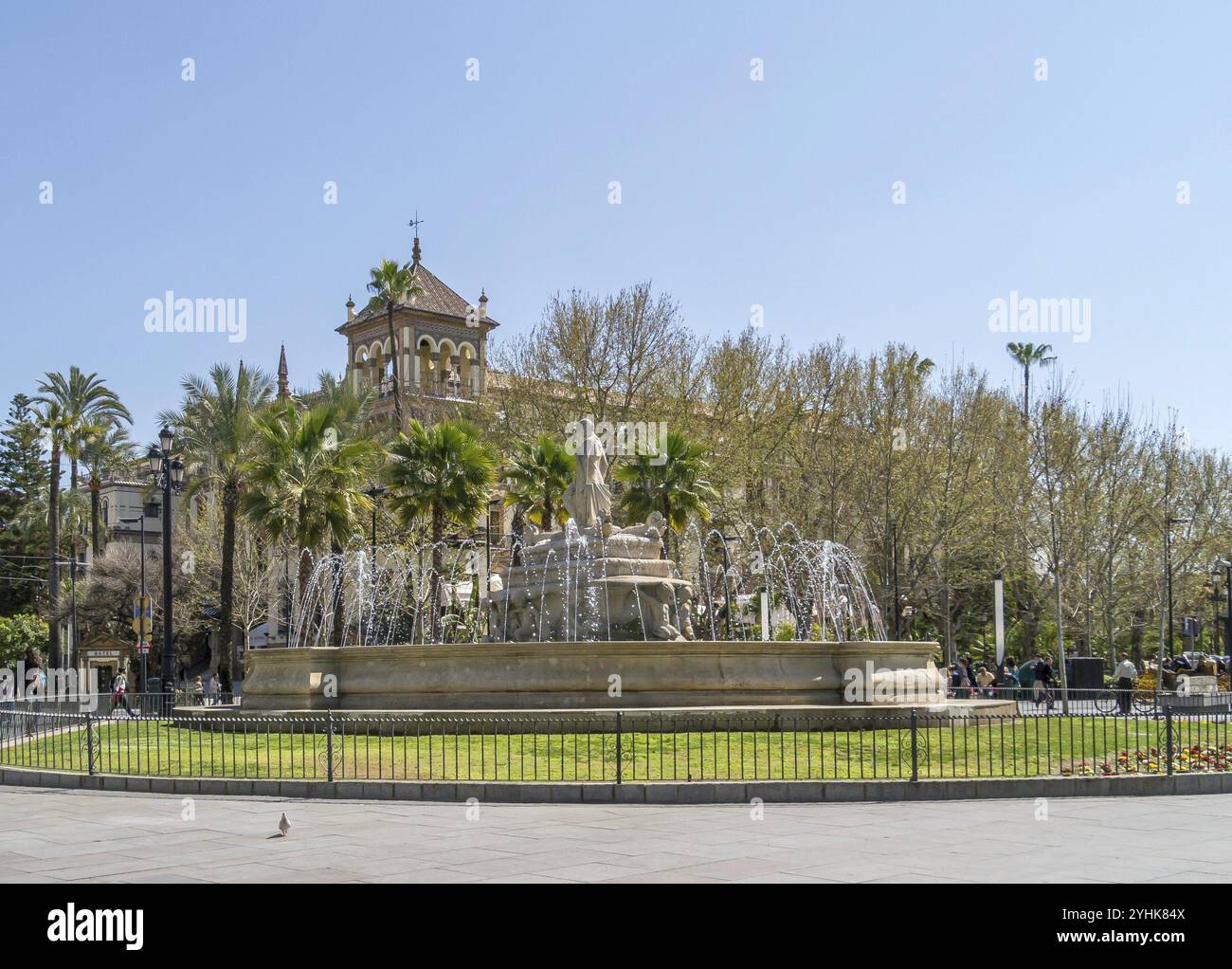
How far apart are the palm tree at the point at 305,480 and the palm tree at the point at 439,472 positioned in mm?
1040

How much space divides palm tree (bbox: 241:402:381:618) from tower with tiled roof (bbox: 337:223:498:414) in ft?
105

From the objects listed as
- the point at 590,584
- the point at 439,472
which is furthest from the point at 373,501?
the point at 590,584

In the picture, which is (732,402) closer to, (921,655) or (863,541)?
(863,541)

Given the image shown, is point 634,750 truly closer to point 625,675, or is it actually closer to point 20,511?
point 625,675

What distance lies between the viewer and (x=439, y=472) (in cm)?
3572

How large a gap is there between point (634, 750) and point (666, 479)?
66.1 ft

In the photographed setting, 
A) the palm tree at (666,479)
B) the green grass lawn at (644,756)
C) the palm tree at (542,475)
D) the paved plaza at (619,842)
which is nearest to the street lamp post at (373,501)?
the palm tree at (542,475)

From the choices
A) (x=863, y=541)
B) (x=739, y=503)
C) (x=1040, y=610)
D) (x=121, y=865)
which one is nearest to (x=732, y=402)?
(x=739, y=503)

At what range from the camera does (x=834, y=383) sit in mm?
43531

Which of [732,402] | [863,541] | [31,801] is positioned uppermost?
[732,402]

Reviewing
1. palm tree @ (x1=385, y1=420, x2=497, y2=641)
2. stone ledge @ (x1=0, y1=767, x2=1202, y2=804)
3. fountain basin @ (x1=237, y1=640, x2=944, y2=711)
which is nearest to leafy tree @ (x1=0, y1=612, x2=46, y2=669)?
palm tree @ (x1=385, y1=420, x2=497, y2=641)

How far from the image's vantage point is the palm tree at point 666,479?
35531 millimetres

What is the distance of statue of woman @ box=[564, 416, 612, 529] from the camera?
984 inches
